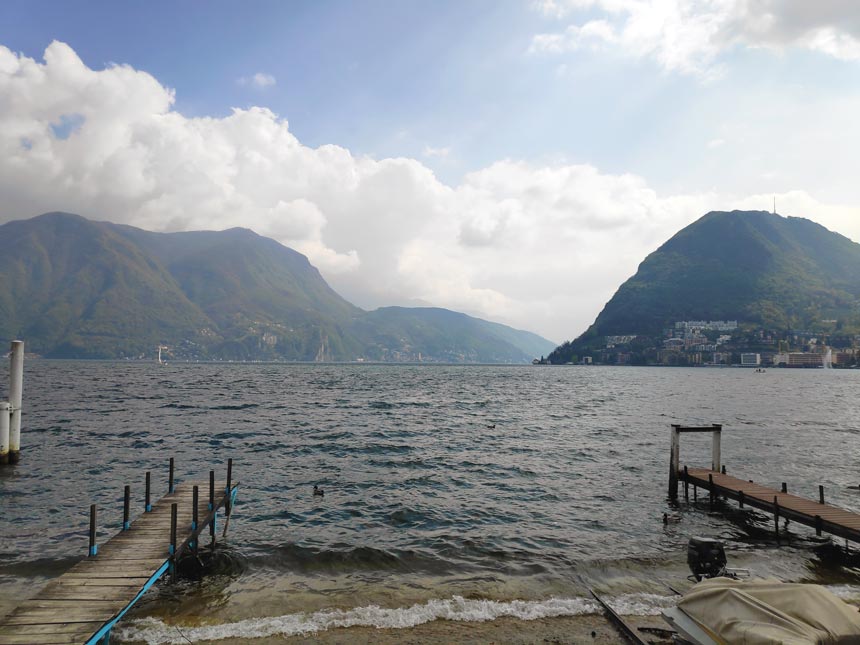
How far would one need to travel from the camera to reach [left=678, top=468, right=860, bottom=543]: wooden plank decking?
18.2m

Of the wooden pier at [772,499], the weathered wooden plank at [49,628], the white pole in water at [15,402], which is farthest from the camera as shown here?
the white pole in water at [15,402]

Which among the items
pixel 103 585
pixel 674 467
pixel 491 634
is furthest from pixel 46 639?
pixel 674 467

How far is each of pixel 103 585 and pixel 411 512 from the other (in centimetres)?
1349

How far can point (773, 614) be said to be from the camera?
8.65 m

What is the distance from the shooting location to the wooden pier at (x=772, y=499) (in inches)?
724

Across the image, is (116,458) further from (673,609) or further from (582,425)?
(582,425)

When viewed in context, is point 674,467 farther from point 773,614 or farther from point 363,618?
point 363,618

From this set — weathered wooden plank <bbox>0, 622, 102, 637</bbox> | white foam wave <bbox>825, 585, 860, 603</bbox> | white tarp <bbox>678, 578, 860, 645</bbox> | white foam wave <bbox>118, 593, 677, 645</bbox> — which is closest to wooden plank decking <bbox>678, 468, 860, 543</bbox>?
white foam wave <bbox>825, 585, 860, 603</bbox>

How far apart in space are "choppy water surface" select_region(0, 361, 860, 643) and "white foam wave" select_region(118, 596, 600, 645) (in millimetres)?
62

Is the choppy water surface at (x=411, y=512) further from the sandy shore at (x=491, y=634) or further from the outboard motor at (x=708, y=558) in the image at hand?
the outboard motor at (x=708, y=558)

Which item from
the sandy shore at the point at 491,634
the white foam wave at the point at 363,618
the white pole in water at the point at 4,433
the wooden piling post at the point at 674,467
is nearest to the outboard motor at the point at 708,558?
the sandy shore at the point at 491,634

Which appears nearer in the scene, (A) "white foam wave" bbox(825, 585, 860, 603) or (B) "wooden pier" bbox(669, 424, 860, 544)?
(A) "white foam wave" bbox(825, 585, 860, 603)

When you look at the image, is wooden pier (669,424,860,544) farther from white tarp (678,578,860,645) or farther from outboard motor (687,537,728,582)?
white tarp (678,578,860,645)

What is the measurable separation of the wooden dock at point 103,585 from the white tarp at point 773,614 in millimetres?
13057
